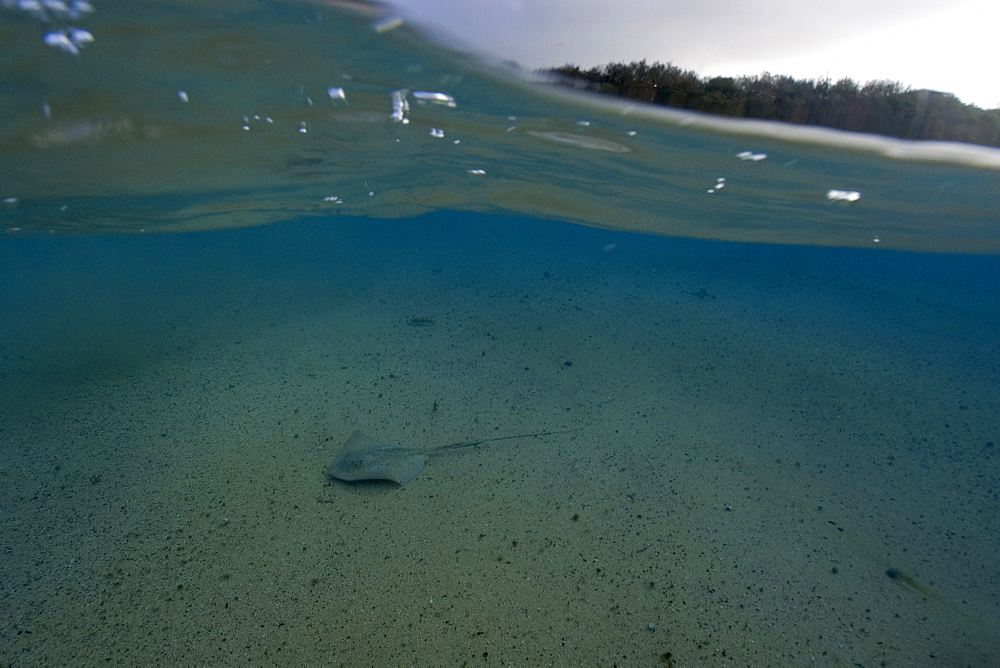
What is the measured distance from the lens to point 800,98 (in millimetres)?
6938

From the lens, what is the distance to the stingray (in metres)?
5.70

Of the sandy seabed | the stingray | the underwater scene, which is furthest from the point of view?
the stingray

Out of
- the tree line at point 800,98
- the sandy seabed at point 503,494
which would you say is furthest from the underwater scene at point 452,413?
the tree line at point 800,98

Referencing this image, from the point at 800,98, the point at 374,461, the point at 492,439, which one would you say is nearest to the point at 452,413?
the point at 492,439

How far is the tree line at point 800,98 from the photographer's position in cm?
657

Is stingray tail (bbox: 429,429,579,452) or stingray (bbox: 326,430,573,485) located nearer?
stingray (bbox: 326,430,573,485)

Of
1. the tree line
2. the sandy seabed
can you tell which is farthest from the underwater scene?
the tree line

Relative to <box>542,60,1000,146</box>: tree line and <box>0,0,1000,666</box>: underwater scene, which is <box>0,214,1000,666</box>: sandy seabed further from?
<box>542,60,1000,146</box>: tree line

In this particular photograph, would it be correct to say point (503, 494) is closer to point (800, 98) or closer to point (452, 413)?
point (452, 413)

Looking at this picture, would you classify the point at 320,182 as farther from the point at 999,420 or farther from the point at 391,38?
the point at 999,420

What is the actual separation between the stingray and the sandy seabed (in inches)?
8.6

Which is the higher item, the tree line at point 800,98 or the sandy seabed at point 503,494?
the tree line at point 800,98

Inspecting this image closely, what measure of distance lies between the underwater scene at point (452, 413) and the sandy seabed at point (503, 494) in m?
0.04

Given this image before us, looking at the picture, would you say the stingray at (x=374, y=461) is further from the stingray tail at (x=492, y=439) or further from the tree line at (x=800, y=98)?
the tree line at (x=800, y=98)
